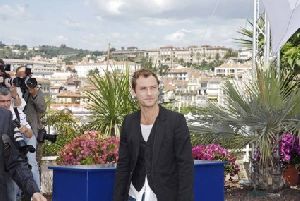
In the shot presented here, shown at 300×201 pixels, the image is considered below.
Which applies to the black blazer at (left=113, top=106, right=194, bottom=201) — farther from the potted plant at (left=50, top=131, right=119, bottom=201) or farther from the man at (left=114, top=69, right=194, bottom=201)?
the potted plant at (left=50, top=131, right=119, bottom=201)

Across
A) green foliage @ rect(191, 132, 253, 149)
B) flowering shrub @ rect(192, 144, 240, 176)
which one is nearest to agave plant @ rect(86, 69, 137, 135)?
green foliage @ rect(191, 132, 253, 149)

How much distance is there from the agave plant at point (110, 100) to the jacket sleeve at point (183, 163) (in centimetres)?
639

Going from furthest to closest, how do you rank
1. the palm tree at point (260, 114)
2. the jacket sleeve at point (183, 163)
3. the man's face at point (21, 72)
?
the palm tree at point (260, 114)
the man's face at point (21, 72)
the jacket sleeve at point (183, 163)

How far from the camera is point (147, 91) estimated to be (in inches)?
153

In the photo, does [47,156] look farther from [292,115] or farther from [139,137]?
[139,137]

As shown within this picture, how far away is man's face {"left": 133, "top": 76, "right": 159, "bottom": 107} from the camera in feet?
12.7

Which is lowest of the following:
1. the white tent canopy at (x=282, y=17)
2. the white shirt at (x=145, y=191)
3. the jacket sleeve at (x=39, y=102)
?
the white shirt at (x=145, y=191)

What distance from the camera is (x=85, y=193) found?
4.48 m

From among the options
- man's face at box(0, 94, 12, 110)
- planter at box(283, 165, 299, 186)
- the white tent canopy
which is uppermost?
the white tent canopy

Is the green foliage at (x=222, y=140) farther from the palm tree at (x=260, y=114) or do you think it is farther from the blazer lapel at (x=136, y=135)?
the blazer lapel at (x=136, y=135)

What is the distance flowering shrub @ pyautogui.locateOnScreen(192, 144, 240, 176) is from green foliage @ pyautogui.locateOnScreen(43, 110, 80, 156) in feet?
8.11

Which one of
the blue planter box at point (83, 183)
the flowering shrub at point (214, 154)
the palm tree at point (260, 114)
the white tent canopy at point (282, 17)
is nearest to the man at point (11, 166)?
the blue planter box at point (83, 183)

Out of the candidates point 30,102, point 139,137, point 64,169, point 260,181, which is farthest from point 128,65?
point 139,137

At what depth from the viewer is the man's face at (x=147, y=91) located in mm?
3873
